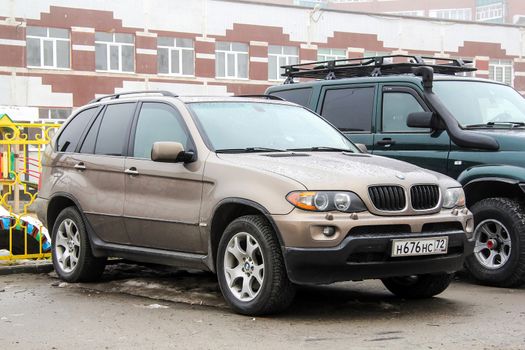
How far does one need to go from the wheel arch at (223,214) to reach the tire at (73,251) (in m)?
1.91

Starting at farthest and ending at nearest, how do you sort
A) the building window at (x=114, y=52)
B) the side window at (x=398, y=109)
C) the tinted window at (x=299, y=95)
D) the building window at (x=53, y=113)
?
the building window at (x=114, y=52)
the building window at (x=53, y=113)
the tinted window at (x=299, y=95)
the side window at (x=398, y=109)

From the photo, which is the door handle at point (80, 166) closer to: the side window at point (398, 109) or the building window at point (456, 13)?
the side window at point (398, 109)

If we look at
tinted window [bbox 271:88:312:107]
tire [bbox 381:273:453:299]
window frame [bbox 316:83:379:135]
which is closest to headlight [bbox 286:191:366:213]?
tire [bbox 381:273:453:299]

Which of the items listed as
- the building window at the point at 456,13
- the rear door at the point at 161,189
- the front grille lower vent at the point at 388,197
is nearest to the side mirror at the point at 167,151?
the rear door at the point at 161,189

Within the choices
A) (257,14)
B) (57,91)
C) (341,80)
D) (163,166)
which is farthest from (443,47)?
(163,166)

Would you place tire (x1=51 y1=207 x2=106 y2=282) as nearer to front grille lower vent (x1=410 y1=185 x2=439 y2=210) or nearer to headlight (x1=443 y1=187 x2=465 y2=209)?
front grille lower vent (x1=410 y1=185 x2=439 y2=210)

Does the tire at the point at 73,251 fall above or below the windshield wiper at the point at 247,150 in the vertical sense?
below

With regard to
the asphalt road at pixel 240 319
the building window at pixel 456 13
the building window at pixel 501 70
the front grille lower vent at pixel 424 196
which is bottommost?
the asphalt road at pixel 240 319

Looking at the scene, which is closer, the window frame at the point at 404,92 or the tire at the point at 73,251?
the tire at the point at 73,251

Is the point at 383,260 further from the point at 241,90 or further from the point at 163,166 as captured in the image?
the point at 241,90

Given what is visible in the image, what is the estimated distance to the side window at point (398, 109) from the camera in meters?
8.76

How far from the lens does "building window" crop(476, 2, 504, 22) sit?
98750mm

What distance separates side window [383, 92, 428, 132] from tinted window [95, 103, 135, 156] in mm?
2817

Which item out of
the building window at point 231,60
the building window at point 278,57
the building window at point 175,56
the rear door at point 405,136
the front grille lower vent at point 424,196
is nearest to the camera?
the front grille lower vent at point 424,196
